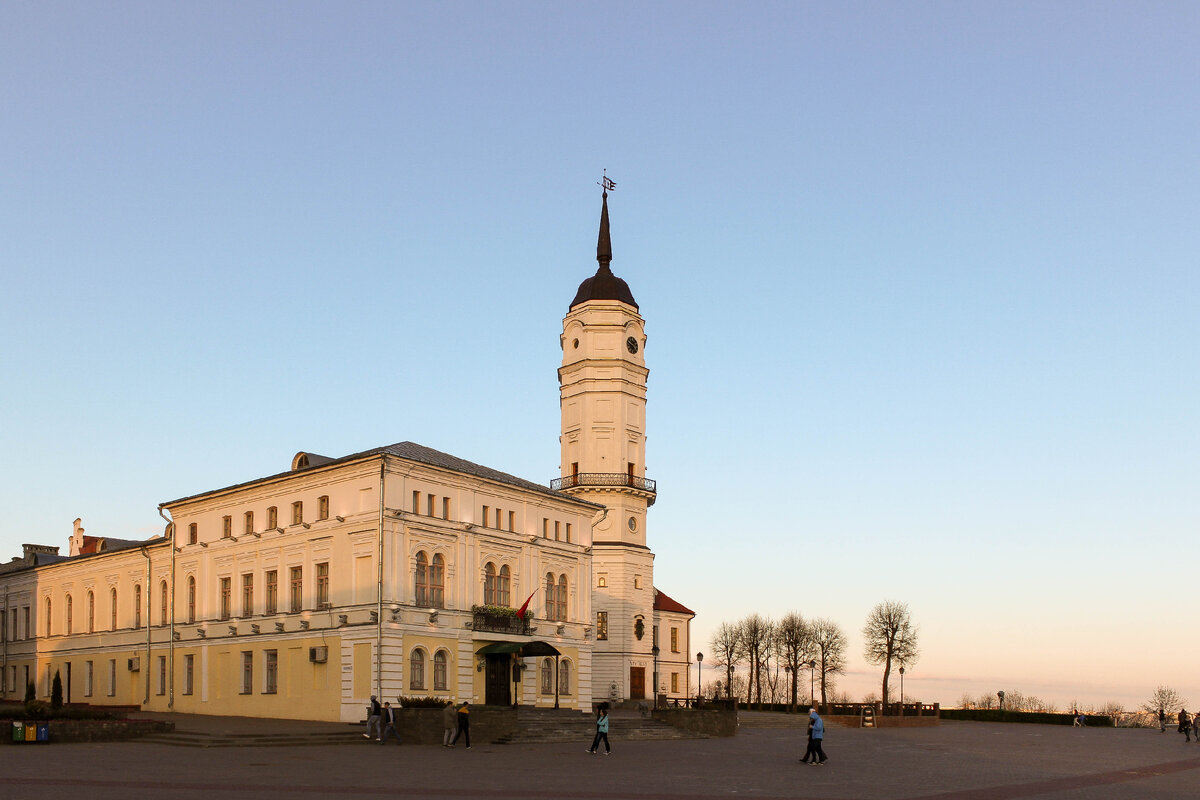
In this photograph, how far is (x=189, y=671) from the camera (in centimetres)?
5197

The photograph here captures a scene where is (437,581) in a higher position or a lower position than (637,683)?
higher

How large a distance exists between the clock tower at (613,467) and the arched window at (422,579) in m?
22.5

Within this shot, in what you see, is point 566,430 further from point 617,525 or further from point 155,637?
point 155,637

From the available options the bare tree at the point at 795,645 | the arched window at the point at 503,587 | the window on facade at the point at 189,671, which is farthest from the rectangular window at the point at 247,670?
the bare tree at the point at 795,645

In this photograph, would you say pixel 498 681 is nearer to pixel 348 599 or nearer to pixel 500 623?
pixel 500 623

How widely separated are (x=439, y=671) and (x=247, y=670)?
932 cm

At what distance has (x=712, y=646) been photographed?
112062 millimetres

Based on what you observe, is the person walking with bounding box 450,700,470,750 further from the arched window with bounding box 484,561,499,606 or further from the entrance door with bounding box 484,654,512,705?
the arched window with bounding box 484,561,499,606

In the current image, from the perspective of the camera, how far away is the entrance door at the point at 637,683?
2650 inches

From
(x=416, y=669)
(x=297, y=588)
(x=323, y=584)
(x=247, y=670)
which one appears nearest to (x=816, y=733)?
(x=416, y=669)

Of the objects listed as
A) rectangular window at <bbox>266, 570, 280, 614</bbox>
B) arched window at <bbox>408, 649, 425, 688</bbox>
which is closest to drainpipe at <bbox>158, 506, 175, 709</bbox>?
rectangular window at <bbox>266, 570, 280, 614</bbox>

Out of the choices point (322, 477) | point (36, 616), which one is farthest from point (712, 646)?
point (322, 477)

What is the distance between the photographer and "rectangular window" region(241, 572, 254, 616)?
4903 centimetres

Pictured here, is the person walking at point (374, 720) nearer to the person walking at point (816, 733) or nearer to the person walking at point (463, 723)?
the person walking at point (463, 723)
